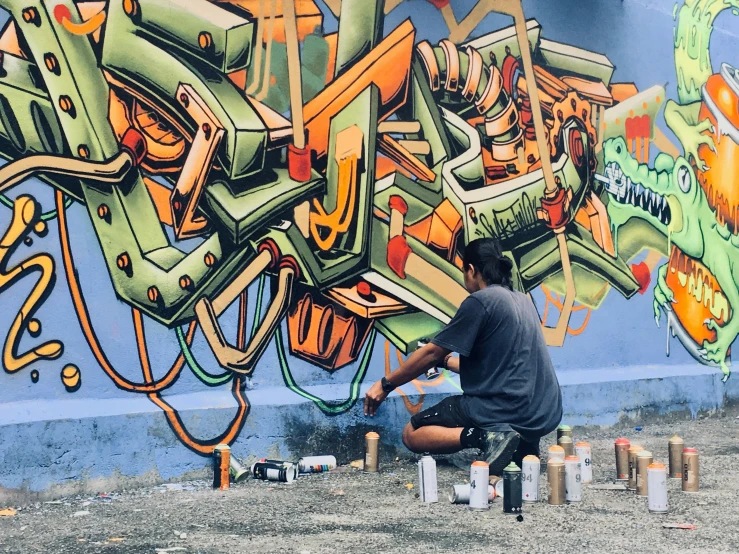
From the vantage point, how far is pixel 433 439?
5.48 meters

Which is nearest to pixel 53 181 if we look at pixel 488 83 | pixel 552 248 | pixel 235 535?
pixel 235 535

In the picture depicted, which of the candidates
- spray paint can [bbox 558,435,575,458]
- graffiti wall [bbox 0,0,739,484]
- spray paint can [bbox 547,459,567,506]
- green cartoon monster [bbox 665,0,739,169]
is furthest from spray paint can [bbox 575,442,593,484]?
green cartoon monster [bbox 665,0,739,169]

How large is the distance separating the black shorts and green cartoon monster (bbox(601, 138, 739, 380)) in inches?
133

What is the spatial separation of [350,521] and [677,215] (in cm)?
559

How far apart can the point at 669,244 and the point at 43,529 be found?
20.8 ft

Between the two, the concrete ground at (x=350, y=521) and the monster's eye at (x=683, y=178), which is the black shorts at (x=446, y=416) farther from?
the monster's eye at (x=683, y=178)

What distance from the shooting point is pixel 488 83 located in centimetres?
723

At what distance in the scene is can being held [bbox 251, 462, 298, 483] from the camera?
5344mm

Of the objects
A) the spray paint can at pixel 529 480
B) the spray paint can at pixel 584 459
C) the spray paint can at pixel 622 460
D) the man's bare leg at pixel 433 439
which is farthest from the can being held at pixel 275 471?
the spray paint can at pixel 622 460

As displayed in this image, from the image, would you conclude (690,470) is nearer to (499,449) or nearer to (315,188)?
(499,449)

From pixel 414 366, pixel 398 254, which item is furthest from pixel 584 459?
pixel 398 254

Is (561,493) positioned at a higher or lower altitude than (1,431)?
lower

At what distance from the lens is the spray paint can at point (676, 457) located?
5.38 metres

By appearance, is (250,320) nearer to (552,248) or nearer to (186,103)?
(186,103)
